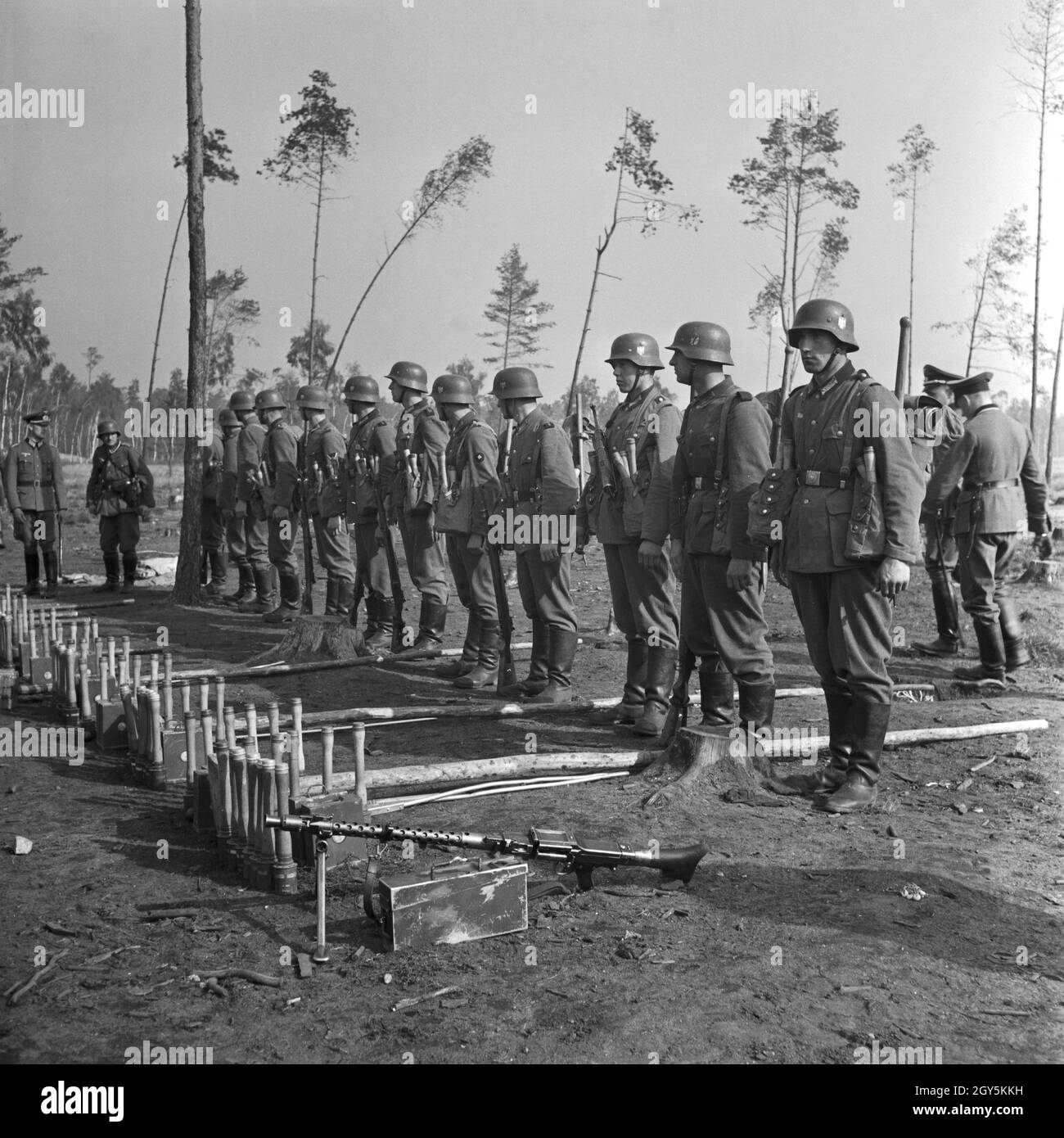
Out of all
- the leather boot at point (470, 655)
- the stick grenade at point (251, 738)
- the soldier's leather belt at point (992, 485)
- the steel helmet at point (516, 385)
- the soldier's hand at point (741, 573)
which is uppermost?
the steel helmet at point (516, 385)

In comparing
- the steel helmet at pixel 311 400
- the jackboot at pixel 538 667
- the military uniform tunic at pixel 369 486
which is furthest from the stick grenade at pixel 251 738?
the steel helmet at pixel 311 400

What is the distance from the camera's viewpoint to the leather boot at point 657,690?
8094 mm

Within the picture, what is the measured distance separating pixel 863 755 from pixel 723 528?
154 cm

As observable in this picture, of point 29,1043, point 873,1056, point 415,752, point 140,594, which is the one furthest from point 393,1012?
point 140,594

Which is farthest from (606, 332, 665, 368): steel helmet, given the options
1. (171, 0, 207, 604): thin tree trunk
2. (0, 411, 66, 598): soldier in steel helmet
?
(0, 411, 66, 598): soldier in steel helmet

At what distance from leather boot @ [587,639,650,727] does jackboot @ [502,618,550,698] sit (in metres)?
0.97

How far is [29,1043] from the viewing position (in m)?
3.87

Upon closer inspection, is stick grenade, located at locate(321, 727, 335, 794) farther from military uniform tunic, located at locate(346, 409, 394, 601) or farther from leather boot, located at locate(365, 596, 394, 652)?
leather boot, located at locate(365, 596, 394, 652)

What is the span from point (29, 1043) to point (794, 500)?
4.50 meters

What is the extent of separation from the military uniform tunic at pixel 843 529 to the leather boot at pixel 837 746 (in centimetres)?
8

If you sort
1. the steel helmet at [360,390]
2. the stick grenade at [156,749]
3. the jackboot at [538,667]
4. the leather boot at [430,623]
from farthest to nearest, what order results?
the steel helmet at [360,390] → the leather boot at [430,623] → the jackboot at [538,667] → the stick grenade at [156,749]

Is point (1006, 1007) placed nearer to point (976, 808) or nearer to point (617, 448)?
point (976, 808)

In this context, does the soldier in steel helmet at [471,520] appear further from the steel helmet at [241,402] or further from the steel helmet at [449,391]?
the steel helmet at [241,402]

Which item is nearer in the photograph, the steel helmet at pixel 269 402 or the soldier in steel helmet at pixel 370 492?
the soldier in steel helmet at pixel 370 492
